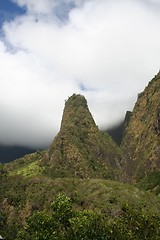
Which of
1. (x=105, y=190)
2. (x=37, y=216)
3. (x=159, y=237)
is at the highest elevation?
(x=105, y=190)

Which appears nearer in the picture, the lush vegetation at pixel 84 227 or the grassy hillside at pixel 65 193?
the lush vegetation at pixel 84 227

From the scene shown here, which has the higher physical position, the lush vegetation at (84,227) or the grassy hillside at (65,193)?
the grassy hillside at (65,193)

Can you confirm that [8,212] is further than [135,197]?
Yes

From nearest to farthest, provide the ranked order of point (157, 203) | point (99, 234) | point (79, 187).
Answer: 1. point (99, 234)
2. point (157, 203)
3. point (79, 187)

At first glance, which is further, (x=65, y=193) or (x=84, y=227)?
(x=65, y=193)

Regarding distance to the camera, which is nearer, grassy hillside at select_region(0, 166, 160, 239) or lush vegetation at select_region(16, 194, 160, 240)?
lush vegetation at select_region(16, 194, 160, 240)

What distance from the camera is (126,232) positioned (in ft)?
165

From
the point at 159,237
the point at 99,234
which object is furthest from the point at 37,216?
the point at 159,237

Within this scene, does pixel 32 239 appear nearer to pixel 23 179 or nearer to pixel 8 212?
pixel 8 212

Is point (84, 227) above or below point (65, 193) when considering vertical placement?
below

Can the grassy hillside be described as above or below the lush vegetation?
above

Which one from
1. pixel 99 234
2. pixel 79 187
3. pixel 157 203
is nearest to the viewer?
pixel 99 234

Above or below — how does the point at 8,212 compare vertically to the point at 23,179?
below

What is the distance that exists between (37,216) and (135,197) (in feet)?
337
